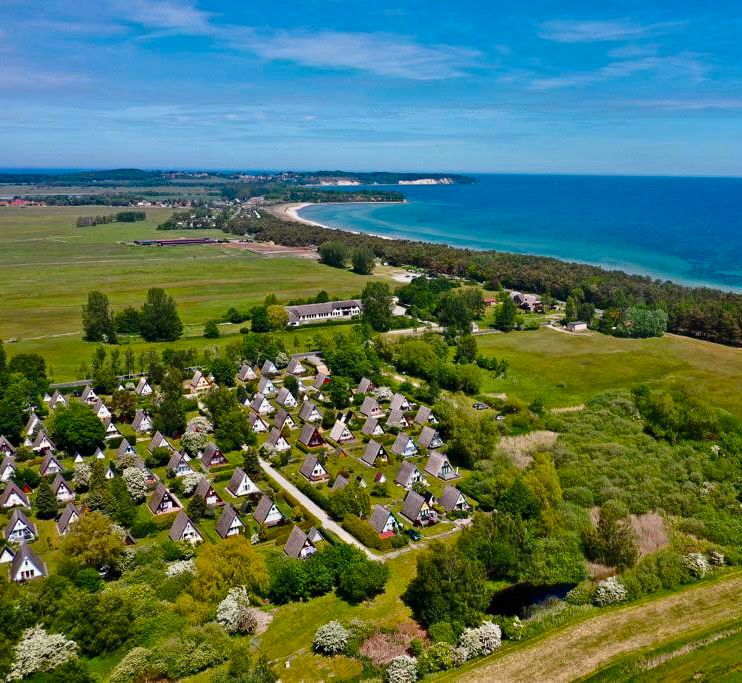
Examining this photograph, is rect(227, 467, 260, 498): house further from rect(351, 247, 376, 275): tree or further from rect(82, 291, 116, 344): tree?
rect(351, 247, 376, 275): tree

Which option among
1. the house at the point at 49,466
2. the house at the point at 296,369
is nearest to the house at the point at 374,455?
the house at the point at 296,369

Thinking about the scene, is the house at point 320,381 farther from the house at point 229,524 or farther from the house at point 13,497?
the house at point 13,497

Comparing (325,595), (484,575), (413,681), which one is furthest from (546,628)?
(325,595)

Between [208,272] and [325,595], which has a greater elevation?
[208,272]

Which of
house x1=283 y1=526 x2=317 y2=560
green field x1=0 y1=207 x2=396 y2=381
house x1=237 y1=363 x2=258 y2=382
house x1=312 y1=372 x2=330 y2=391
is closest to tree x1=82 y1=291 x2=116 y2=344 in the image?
green field x1=0 y1=207 x2=396 y2=381

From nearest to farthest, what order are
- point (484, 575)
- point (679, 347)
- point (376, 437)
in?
point (484, 575) → point (376, 437) → point (679, 347)

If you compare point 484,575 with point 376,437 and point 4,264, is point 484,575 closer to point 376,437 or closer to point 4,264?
point 376,437
